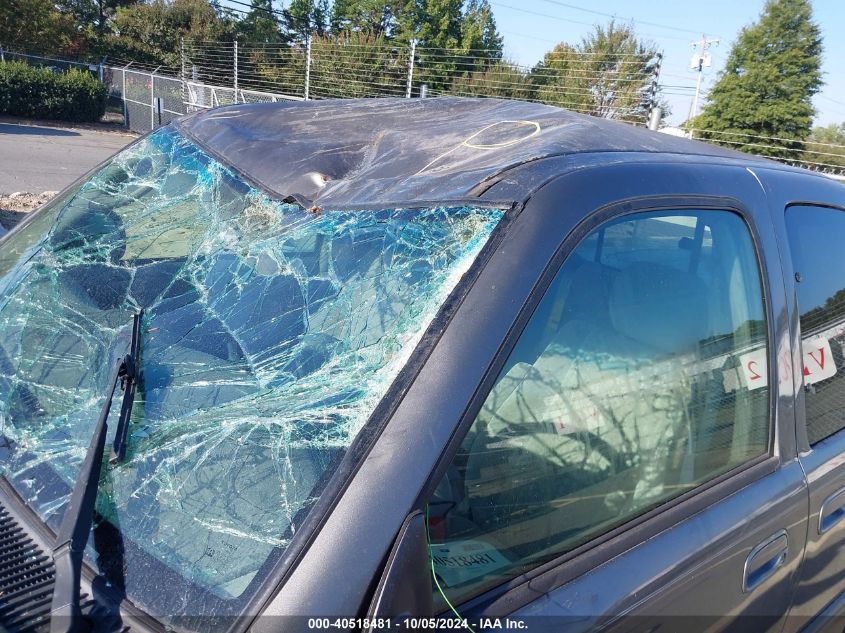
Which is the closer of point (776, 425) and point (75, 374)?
point (75, 374)

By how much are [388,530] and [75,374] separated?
0.98 meters

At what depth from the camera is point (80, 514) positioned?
115 centimetres

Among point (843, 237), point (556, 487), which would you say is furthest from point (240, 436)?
point (843, 237)

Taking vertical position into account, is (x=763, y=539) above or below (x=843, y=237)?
below

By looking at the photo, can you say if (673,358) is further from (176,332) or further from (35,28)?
(35,28)

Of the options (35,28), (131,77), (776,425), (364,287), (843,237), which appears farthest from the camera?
(35,28)

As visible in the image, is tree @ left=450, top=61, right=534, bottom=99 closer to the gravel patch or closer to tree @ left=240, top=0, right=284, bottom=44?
the gravel patch

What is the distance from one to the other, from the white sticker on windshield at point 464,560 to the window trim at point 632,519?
3 centimetres

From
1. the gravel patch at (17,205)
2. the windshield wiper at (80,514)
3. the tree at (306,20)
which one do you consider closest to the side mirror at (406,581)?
the windshield wiper at (80,514)

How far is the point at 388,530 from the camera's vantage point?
98 cm

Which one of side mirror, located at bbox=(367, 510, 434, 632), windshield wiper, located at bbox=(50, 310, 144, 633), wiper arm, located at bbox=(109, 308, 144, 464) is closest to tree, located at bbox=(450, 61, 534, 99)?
wiper arm, located at bbox=(109, 308, 144, 464)

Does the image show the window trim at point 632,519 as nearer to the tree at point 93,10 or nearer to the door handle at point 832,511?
the door handle at point 832,511

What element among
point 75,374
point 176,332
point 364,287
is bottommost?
point 75,374

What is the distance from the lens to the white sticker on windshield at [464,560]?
111 centimetres
